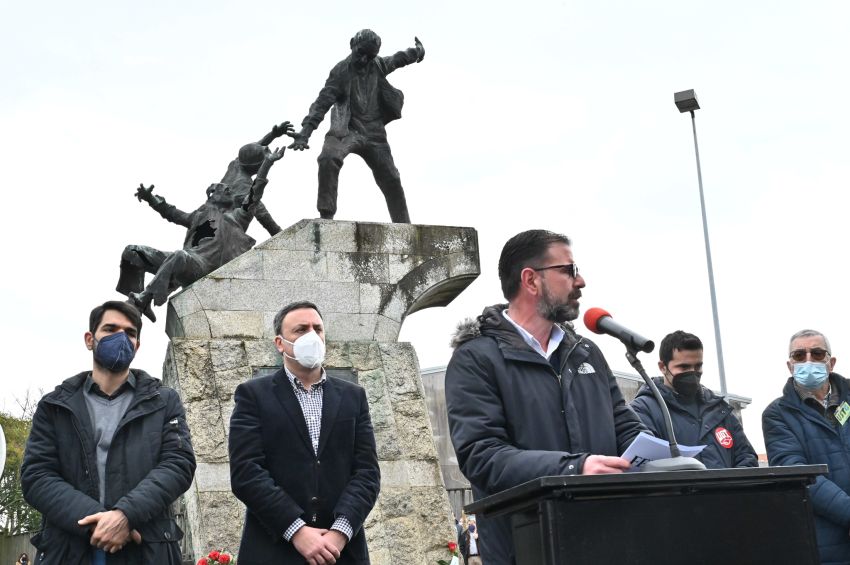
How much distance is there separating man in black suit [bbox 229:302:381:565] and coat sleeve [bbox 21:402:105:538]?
2.16 ft

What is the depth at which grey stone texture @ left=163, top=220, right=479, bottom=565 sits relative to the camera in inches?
353

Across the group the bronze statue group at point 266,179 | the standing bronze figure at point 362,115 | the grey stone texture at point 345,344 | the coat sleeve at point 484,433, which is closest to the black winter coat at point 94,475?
the coat sleeve at point 484,433

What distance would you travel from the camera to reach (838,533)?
5.22m

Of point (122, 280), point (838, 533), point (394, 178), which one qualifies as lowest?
point (838, 533)

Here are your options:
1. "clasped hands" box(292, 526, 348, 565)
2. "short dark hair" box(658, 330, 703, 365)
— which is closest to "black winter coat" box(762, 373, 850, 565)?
"short dark hair" box(658, 330, 703, 365)

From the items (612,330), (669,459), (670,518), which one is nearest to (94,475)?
(612,330)

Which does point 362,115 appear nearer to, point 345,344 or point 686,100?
point 345,344

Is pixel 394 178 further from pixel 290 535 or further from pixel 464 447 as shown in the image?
pixel 464 447

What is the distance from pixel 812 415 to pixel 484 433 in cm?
265

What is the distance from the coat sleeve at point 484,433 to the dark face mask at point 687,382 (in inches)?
80.4

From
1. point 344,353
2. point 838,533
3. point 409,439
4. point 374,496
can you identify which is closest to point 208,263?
point 344,353

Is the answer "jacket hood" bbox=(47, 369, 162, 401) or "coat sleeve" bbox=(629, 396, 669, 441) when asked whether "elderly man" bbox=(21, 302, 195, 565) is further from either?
"coat sleeve" bbox=(629, 396, 669, 441)

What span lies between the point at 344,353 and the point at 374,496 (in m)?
4.76

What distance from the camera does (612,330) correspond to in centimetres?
335
